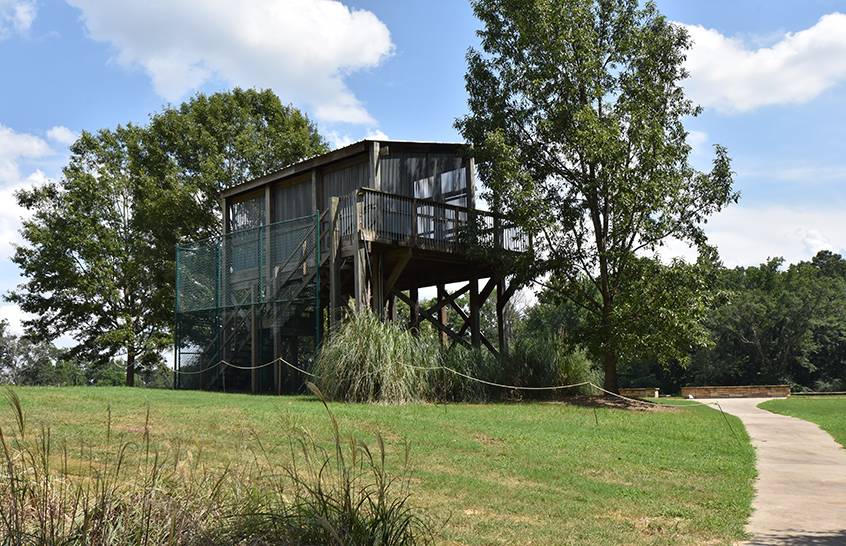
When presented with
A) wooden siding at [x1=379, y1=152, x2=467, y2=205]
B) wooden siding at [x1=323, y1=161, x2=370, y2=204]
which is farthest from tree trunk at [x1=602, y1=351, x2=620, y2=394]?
wooden siding at [x1=323, y1=161, x2=370, y2=204]

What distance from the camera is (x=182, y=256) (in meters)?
21.2

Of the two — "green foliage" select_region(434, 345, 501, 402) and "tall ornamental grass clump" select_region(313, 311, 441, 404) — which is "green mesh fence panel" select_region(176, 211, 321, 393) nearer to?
"tall ornamental grass clump" select_region(313, 311, 441, 404)

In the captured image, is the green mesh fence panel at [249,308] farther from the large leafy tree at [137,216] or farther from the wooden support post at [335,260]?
the large leafy tree at [137,216]

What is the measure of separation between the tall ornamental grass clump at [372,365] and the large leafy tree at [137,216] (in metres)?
17.6

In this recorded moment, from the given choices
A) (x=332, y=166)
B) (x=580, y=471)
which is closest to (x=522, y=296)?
(x=332, y=166)

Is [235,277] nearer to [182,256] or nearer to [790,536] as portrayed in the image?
[182,256]

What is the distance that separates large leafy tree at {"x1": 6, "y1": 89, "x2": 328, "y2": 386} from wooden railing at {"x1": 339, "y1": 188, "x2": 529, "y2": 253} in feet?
46.5

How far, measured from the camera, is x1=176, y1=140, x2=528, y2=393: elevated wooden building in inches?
675

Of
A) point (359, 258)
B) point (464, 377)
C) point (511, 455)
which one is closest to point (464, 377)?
point (464, 377)

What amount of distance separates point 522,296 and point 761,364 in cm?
1537

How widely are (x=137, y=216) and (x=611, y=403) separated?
22665 mm

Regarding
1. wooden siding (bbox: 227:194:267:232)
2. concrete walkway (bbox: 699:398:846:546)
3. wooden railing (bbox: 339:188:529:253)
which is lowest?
concrete walkway (bbox: 699:398:846:546)

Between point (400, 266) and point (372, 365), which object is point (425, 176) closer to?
point (400, 266)

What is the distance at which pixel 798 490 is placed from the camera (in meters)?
6.82
